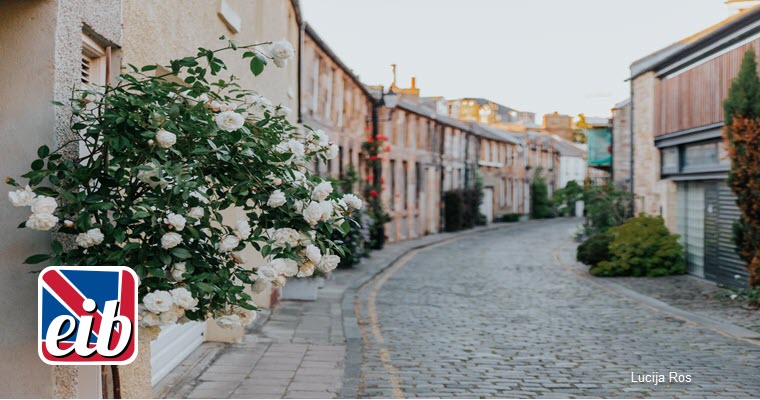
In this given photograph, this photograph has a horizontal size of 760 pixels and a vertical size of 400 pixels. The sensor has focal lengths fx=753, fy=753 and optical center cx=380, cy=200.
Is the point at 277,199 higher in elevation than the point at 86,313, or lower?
higher

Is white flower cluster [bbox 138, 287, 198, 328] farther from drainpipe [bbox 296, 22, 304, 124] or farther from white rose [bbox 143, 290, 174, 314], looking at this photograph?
drainpipe [bbox 296, 22, 304, 124]

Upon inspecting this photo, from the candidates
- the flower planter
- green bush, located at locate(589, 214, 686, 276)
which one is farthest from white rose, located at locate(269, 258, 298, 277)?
green bush, located at locate(589, 214, 686, 276)

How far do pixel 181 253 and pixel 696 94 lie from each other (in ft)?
47.8

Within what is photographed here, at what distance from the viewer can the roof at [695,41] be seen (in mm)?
13330

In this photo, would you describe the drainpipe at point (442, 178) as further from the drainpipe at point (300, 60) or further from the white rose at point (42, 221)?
the white rose at point (42, 221)

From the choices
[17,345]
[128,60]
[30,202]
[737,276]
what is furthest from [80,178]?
[737,276]

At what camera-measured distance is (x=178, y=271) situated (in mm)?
3102

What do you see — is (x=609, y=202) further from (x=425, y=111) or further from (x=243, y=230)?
(x=243, y=230)

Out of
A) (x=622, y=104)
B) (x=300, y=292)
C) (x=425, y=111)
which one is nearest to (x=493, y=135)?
(x=425, y=111)

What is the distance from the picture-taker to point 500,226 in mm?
43906

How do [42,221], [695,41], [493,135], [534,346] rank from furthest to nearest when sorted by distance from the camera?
[493,135] < [695,41] < [534,346] < [42,221]

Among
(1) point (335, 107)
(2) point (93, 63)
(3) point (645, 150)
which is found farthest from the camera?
(1) point (335, 107)

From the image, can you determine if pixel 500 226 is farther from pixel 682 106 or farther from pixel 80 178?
pixel 80 178

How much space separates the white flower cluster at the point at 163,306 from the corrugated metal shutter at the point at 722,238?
12.7m
